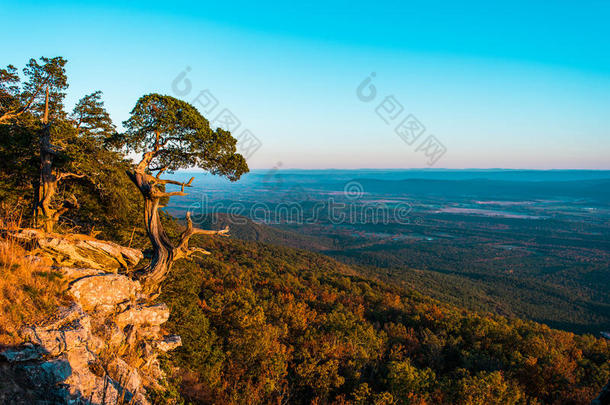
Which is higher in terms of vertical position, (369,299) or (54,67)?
(54,67)

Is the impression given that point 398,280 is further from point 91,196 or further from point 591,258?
point 591,258

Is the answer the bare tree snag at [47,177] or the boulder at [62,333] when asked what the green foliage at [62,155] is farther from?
the boulder at [62,333]

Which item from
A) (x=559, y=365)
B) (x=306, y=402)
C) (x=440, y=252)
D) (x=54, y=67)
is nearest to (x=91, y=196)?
(x=54, y=67)

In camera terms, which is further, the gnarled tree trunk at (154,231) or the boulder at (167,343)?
the gnarled tree trunk at (154,231)

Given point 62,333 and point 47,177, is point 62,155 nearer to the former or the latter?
point 47,177

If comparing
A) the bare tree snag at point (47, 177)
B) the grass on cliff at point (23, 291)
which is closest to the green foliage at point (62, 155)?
the bare tree snag at point (47, 177)

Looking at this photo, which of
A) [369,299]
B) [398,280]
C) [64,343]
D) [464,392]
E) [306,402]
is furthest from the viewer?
[398,280]
